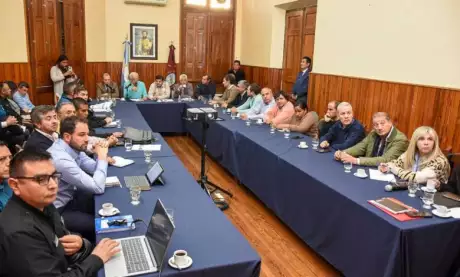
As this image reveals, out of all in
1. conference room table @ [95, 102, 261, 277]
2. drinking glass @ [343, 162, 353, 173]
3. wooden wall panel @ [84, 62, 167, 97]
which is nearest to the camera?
conference room table @ [95, 102, 261, 277]

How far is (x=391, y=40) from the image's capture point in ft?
15.0

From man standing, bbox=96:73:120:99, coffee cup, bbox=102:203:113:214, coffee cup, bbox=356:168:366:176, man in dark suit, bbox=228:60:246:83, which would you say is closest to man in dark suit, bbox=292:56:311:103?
man in dark suit, bbox=228:60:246:83

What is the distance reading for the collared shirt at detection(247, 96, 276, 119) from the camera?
5779mm

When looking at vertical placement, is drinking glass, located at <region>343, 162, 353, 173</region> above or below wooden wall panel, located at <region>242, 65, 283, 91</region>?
below

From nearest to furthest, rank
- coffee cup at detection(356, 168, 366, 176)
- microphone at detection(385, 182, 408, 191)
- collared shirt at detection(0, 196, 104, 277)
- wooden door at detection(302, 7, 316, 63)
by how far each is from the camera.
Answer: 1. collared shirt at detection(0, 196, 104, 277)
2. microphone at detection(385, 182, 408, 191)
3. coffee cup at detection(356, 168, 366, 176)
4. wooden door at detection(302, 7, 316, 63)

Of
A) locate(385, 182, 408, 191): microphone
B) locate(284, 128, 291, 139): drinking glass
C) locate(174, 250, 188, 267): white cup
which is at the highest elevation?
locate(284, 128, 291, 139): drinking glass

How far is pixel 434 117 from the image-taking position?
397 centimetres

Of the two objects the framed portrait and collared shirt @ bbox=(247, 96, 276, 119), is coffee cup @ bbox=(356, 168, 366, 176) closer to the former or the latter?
collared shirt @ bbox=(247, 96, 276, 119)

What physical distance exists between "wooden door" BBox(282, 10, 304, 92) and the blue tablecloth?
3.65m

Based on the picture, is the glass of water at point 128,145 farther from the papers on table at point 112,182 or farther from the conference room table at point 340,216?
the conference room table at point 340,216

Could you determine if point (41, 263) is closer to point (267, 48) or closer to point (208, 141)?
point (208, 141)

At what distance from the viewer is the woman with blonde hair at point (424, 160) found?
2807 mm

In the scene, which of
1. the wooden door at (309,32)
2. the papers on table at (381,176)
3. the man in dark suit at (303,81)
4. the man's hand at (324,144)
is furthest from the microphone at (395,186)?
the wooden door at (309,32)

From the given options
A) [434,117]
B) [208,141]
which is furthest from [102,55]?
[434,117]
